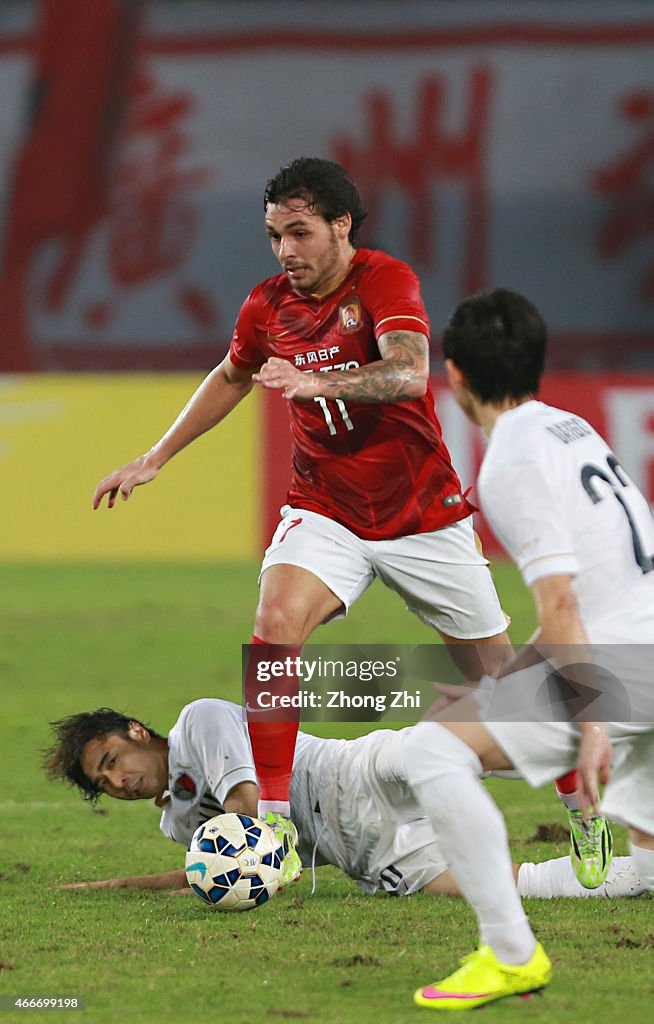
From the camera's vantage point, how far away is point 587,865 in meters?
4.59

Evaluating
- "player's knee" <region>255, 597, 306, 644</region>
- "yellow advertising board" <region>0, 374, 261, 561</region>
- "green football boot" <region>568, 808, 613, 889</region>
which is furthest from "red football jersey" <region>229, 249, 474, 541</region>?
"yellow advertising board" <region>0, 374, 261, 561</region>

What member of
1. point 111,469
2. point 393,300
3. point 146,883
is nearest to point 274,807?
point 146,883

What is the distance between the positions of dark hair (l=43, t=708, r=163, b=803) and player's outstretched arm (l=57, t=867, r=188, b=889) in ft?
0.92

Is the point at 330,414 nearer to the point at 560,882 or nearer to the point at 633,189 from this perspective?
the point at 560,882

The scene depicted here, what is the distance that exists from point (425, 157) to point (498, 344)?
21701 mm

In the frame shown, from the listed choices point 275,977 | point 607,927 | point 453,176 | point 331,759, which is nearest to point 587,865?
point 607,927

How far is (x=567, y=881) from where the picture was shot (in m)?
4.67

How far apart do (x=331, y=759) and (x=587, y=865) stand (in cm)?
84

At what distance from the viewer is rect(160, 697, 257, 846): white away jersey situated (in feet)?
15.7

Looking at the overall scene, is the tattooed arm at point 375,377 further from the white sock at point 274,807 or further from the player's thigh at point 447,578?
the white sock at point 274,807

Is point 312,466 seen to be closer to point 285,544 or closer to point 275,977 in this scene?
point 285,544

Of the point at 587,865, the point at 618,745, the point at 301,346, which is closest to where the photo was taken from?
the point at 618,745

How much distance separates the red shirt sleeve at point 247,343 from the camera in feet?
17.8

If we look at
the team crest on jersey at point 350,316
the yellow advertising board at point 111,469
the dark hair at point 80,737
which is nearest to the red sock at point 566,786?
the dark hair at point 80,737
